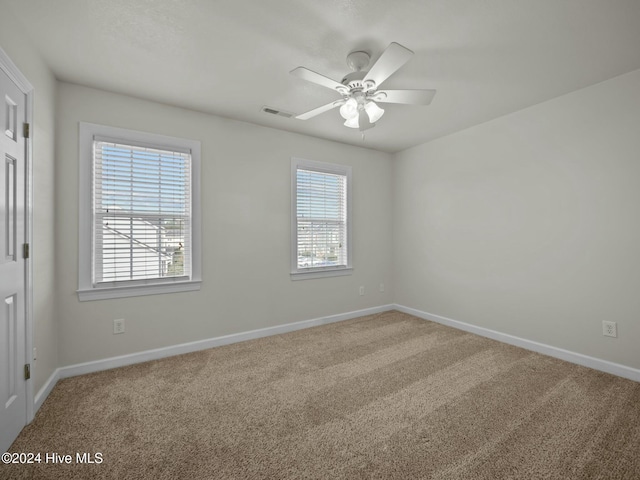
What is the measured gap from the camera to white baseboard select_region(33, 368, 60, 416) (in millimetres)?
2061

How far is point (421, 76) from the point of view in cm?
248

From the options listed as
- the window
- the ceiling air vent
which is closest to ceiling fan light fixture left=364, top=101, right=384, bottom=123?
the ceiling air vent

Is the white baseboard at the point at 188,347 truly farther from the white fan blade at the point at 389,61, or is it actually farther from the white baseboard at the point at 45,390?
the white fan blade at the point at 389,61

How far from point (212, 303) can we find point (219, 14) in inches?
102

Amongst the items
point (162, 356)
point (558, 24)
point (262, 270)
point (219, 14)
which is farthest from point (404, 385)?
point (219, 14)

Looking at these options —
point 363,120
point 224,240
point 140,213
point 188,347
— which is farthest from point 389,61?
point 188,347

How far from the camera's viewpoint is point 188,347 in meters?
3.10

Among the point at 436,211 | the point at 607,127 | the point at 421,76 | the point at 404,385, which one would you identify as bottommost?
the point at 404,385

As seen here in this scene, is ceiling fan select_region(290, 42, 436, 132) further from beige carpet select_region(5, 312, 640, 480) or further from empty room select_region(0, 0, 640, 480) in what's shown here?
beige carpet select_region(5, 312, 640, 480)

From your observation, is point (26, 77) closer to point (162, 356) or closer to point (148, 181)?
point (148, 181)

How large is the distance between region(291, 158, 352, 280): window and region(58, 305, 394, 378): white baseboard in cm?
62

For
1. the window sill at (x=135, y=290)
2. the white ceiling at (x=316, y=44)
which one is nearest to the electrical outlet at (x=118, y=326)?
the window sill at (x=135, y=290)

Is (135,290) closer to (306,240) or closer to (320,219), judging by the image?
(306,240)

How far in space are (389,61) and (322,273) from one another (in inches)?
110
